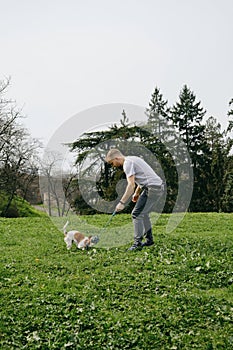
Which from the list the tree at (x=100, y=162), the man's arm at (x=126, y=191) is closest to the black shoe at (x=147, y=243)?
the man's arm at (x=126, y=191)

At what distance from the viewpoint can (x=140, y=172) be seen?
10531 millimetres

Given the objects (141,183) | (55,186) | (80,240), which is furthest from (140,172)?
(55,186)

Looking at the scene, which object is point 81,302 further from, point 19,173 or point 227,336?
point 19,173

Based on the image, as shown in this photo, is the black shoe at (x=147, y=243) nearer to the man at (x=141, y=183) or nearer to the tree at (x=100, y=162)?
the man at (x=141, y=183)

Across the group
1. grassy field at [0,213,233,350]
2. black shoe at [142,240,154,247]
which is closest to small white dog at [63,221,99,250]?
grassy field at [0,213,233,350]

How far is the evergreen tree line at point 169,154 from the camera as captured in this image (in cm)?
1555

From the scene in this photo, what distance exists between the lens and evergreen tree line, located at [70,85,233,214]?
51.0ft

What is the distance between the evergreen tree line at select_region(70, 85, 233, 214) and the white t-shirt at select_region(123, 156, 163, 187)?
2651 millimetres

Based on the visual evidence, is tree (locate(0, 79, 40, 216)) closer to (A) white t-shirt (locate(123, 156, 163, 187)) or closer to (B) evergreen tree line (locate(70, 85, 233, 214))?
(B) evergreen tree line (locate(70, 85, 233, 214))

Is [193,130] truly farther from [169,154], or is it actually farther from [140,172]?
[140,172]

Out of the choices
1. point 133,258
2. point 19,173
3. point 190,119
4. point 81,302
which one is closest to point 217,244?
point 133,258

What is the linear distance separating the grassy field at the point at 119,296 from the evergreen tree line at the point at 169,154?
4024 mm

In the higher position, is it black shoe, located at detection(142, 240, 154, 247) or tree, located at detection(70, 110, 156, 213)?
tree, located at detection(70, 110, 156, 213)

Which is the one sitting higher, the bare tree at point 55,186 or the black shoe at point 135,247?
the bare tree at point 55,186
